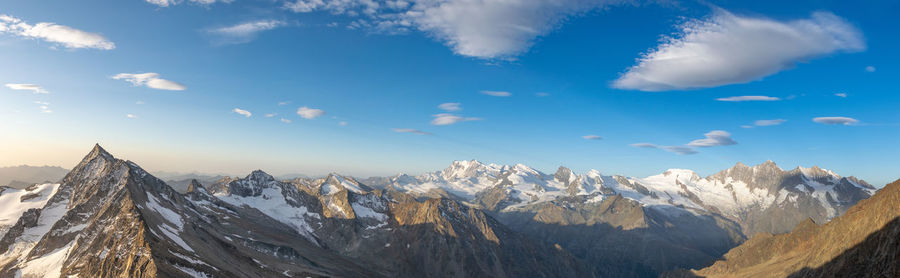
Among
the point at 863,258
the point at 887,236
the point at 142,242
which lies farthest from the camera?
the point at 142,242

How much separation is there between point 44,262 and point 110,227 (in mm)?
26438

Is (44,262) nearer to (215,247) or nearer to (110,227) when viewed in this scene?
(110,227)

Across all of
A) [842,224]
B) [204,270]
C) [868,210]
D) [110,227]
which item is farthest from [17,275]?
[842,224]

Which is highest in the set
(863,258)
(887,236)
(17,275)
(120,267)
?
(887,236)

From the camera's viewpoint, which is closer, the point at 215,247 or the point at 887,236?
the point at 887,236

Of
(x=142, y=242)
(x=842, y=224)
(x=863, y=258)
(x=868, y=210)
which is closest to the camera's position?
(x=863, y=258)

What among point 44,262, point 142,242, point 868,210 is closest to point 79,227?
point 44,262

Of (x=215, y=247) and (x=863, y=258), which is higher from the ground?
(x=863, y=258)

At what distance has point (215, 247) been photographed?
19600 cm

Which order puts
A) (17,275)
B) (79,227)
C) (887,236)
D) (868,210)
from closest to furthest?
1. (887,236)
2. (868,210)
3. (17,275)
4. (79,227)

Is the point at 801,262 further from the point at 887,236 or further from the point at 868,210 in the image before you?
the point at 887,236

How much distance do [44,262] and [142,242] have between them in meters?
64.0

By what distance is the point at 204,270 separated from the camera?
14600 centimetres

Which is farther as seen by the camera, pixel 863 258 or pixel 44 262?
pixel 44 262
